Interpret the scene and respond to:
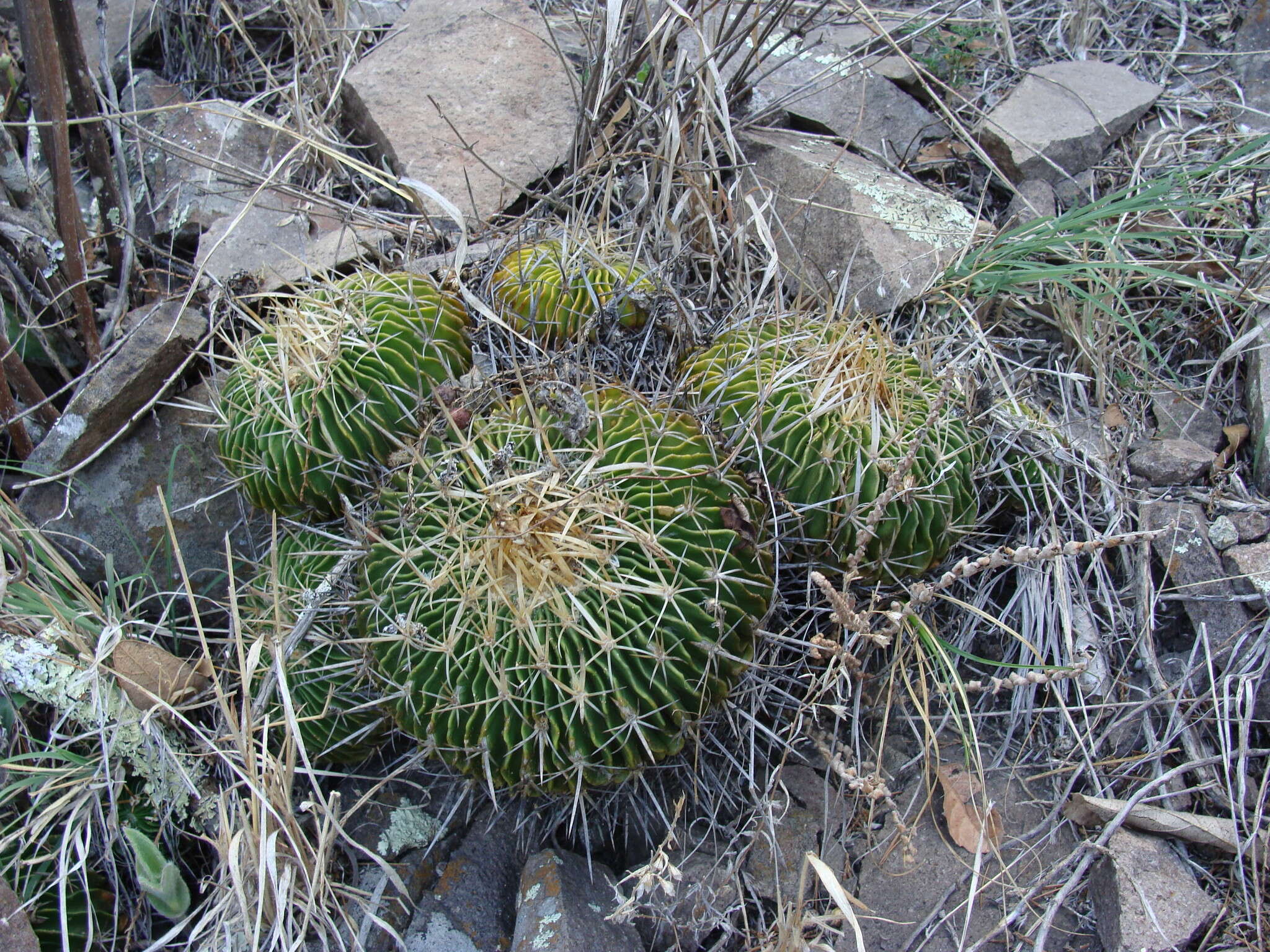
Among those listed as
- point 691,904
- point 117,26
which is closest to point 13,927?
point 691,904

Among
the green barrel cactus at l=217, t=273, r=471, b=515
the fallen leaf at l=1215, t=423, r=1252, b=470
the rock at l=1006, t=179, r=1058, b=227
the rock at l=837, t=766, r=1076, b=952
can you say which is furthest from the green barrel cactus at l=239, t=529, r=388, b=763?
the rock at l=1006, t=179, r=1058, b=227

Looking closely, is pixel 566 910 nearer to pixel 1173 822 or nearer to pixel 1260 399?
pixel 1173 822

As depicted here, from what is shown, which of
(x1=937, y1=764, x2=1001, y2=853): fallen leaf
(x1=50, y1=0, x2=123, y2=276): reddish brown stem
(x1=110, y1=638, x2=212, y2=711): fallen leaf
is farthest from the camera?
(x1=50, y1=0, x2=123, y2=276): reddish brown stem

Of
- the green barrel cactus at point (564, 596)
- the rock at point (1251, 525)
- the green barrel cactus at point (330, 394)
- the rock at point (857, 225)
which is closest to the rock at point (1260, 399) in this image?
the rock at point (1251, 525)

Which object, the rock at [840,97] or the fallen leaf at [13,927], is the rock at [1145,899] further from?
the rock at [840,97]

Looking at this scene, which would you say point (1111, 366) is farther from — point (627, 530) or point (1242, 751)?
point (627, 530)

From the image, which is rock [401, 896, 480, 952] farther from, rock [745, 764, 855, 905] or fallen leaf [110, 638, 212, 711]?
fallen leaf [110, 638, 212, 711]
